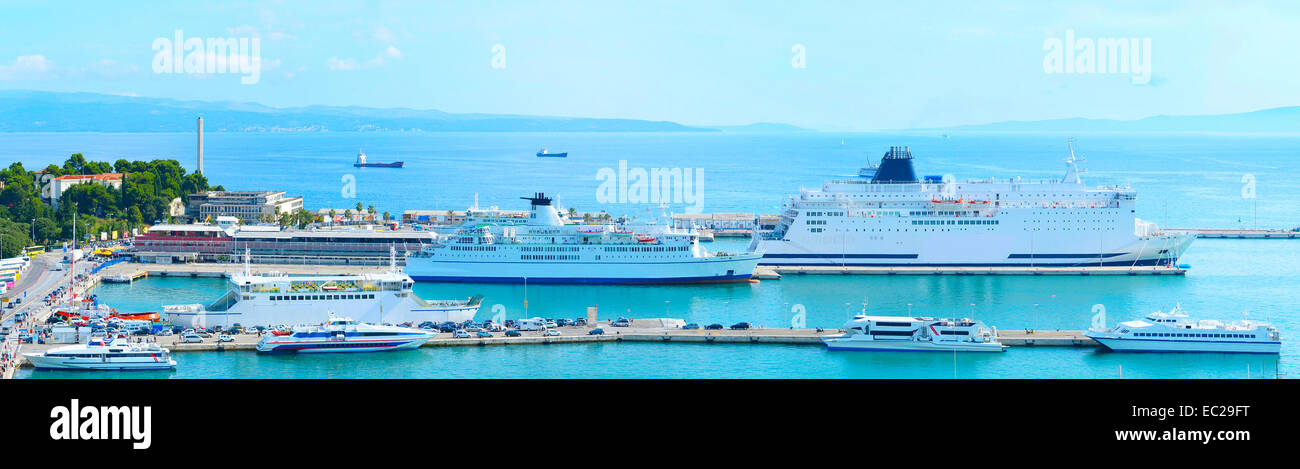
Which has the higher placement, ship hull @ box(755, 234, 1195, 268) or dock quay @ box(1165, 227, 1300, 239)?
dock quay @ box(1165, 227, 1300, 239)

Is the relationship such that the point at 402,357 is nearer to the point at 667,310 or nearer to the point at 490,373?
the point at 490,373

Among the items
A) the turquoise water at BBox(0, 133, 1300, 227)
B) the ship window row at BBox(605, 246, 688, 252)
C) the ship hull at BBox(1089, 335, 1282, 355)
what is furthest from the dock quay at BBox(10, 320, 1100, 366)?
the turquoise water at BBox(0, 133, 1300, 227)

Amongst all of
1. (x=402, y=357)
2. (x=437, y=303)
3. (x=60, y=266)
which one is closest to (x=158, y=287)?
(x=60, y=266)

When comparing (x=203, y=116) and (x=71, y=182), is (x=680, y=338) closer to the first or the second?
(x=71, y=182)

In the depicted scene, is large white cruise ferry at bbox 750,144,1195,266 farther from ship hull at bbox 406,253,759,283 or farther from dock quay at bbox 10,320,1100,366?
dock quay at bbox 10,320,1100,366

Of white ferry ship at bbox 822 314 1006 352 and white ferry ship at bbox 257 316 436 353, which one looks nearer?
white ferry ship at bbox 257 316 436 353
